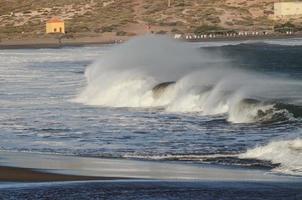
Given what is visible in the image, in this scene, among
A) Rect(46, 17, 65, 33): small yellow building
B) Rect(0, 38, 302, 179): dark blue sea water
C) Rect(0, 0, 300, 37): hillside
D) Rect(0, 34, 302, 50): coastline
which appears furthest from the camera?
Rect(0, 0, 300, 37): hillside

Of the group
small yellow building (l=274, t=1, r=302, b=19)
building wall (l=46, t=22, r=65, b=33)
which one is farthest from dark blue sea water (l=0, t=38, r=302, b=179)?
small yellow building (l=274, t=1, r=302, b=19)

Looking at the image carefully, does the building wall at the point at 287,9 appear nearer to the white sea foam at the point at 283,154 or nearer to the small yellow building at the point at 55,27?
the small yellow building at the point at 55,27

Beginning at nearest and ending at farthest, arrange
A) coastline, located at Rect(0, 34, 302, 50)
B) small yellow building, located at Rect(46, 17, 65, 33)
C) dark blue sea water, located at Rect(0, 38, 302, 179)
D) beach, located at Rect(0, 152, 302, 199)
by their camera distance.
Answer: beach, located at Rect(0, 152, 302, 199), dark blue sea water, located at Rect(0, 38, 302, 179), coastline, located at Rect(0, 34, 302, 50), small yellow building, located at Rect(46, 17, 65, 33)

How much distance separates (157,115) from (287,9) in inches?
4210

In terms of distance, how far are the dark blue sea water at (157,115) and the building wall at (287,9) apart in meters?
80.1

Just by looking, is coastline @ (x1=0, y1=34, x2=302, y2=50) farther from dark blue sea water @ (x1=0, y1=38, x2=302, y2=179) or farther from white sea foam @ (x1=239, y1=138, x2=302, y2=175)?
white sea foam @ (x1=239, y1=138, x2=302, y2=175)

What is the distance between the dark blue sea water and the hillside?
7278 cm

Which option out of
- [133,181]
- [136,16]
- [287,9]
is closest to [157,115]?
[133,181]

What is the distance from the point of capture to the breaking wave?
27828 millimetres

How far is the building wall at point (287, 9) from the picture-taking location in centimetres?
13291

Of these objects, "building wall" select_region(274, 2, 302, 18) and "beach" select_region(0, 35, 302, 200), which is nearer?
"beach" select_region(0, 35, 302, 200)

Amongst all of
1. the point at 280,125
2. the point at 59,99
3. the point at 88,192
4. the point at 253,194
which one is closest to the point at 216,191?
the point at 253,194

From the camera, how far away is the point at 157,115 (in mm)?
29781

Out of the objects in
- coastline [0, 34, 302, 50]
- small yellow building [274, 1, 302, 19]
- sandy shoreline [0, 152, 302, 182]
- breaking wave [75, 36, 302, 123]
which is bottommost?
coastline [0, 34, 302, 50]
